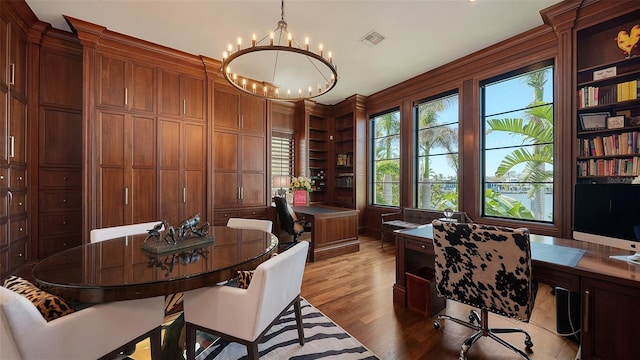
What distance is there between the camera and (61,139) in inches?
128

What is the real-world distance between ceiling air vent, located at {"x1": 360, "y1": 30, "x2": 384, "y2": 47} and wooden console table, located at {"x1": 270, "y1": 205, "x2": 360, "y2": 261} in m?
2.59

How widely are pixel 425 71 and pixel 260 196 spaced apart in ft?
12.3

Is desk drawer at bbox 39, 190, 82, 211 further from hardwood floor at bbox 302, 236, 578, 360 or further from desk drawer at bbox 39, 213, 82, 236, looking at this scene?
hardwood floor at bbox 302, 236, 578, 360

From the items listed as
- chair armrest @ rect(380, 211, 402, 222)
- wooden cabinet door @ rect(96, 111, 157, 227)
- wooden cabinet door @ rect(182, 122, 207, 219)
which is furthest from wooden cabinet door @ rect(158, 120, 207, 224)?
chair armrest @ rect(380, 211, 402, 222)

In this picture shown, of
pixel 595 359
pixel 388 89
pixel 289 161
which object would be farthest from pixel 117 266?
pixel 388 89

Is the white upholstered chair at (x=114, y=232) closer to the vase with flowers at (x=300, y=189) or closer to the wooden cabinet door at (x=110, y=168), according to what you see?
the wooden cabinet door at (x=110, y=168)

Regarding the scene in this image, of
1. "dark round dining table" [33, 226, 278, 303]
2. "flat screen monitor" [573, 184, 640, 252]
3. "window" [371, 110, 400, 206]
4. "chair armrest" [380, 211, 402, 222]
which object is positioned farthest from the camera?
"window" [371, 110, 400, 206]

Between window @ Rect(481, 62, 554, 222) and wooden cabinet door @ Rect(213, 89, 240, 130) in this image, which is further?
wooden cabinet door @ Rect(213, 89, 240, 130)

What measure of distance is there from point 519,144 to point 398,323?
3.12m

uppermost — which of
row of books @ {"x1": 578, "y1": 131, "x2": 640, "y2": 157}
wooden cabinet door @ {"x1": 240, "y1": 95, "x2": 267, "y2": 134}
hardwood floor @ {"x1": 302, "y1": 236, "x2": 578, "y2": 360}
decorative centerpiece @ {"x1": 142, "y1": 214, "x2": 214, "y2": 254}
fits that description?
wooden cabinet door @ {"x1": 240, "y1": 95, "x2": 267, "y2": 134}

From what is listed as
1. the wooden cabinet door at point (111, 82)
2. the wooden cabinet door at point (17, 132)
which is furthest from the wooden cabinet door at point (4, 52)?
the wooden cabinet door at point (111, 82)

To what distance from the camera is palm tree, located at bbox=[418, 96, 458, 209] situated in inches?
171

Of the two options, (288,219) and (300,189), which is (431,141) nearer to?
(300,189)

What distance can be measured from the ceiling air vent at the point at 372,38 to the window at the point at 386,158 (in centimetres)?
213
